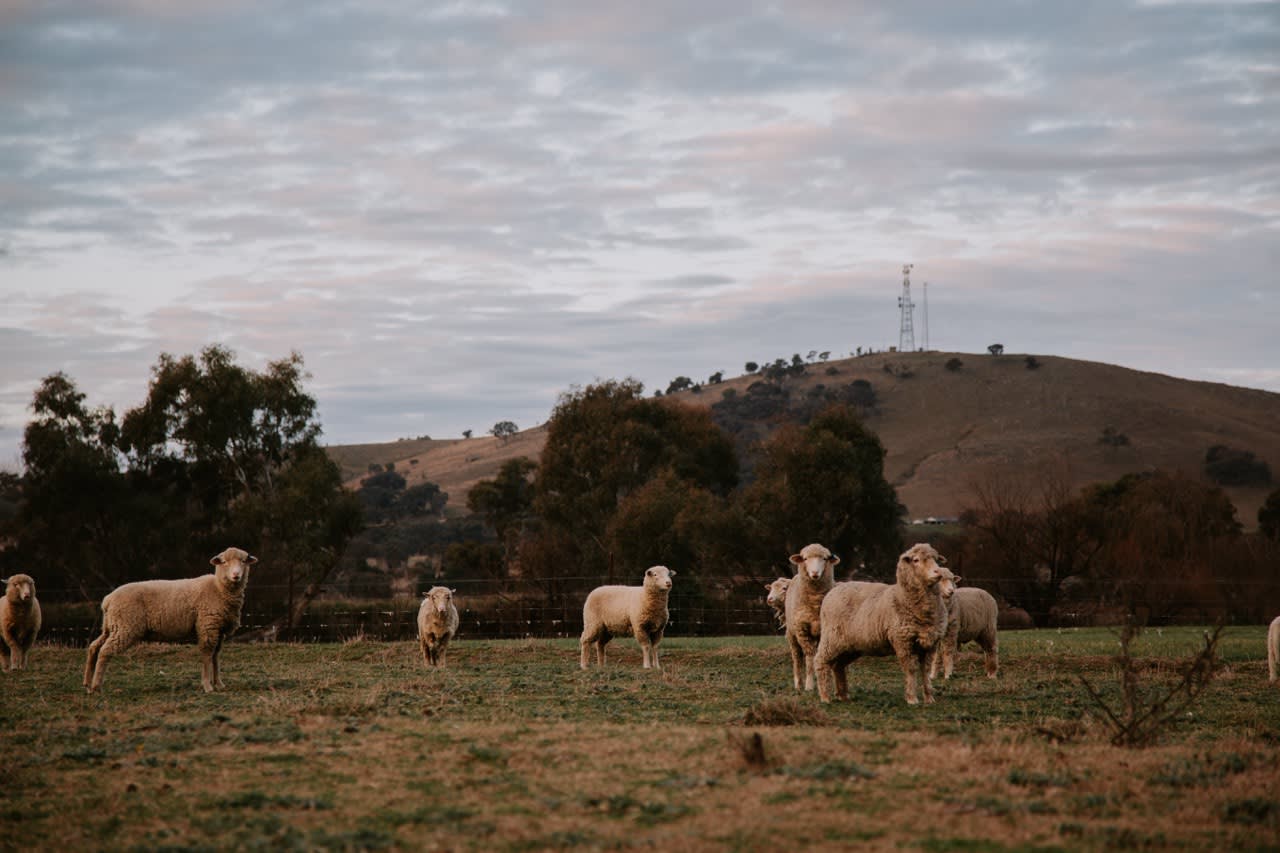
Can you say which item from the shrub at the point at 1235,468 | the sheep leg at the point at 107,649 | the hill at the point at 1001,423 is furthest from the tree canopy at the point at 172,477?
the shrub at the point at 1235,468

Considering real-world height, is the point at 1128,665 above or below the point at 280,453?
below

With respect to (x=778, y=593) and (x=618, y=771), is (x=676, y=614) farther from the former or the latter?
(x=618, y=771)

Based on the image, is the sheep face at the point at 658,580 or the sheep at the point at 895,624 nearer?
the sheep at the point at 895,624

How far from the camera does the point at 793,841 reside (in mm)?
7211

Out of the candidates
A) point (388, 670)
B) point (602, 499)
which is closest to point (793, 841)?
point (388, 670)

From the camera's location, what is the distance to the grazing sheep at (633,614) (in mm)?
20312

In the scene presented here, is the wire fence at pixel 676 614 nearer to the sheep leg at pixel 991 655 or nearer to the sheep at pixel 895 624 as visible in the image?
the sheep leg at pixel 991 655

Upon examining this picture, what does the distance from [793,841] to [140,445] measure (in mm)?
49394

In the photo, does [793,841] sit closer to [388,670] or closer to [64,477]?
[388,670]

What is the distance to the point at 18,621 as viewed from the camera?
20.9 meters

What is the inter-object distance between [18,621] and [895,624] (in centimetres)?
1567

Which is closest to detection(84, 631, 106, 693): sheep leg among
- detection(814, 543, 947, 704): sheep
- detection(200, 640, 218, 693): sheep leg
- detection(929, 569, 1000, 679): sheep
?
detection(200, 640, 218, 693): sheep leg

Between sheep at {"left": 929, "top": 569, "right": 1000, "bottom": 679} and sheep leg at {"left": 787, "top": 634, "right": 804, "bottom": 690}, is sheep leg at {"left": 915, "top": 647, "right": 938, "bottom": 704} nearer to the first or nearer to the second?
sheep leg at {"left": 787, "top": 634, "right": 804, "bottom": 690}

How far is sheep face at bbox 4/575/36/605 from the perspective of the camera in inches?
795
